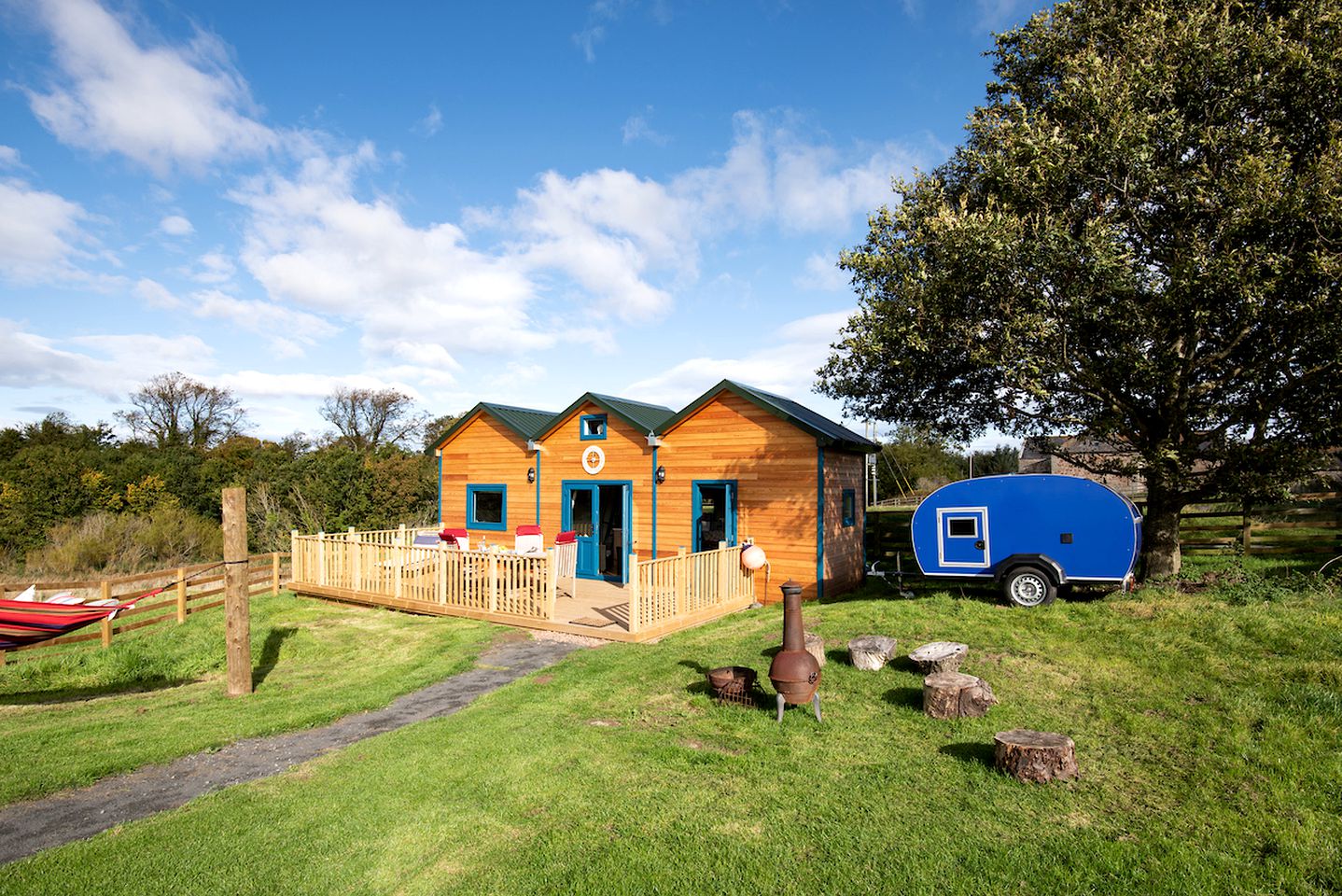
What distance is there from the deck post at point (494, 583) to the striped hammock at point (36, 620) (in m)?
5.19

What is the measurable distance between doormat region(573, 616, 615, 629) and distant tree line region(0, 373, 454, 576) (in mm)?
14303

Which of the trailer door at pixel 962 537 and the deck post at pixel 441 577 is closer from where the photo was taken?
the trailer door at pixel 962 537

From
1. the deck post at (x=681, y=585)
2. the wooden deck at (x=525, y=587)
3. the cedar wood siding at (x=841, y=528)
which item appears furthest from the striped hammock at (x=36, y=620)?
the cedar wood siding at (x=841, y=528)

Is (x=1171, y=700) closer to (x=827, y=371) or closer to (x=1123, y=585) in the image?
(x=1123, y=585)

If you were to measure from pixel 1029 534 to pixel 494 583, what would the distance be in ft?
28.8

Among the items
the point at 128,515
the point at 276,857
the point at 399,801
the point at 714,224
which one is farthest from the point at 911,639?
the point at 128,515

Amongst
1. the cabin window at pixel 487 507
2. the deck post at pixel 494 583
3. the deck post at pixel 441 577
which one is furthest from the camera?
the cabin window at pixel 487 507

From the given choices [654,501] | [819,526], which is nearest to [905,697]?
[819,526]

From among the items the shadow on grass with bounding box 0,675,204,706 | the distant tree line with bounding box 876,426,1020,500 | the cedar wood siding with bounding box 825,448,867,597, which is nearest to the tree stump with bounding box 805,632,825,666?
the cedar wood siding with bounding box 825,448,867,597

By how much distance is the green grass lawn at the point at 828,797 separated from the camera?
Answer: 4.00m

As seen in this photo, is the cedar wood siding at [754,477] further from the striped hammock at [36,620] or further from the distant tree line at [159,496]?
the distant tree line at [159,496]

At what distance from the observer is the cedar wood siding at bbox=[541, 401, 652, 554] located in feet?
49.7

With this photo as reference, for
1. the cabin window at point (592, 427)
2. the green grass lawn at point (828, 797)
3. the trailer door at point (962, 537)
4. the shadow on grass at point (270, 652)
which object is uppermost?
the cabin window at point (592, 427)

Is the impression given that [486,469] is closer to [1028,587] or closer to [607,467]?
[607,467]
